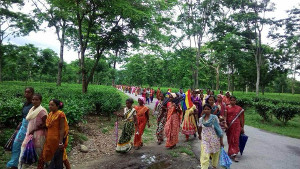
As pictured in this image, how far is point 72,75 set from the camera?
2202 inches

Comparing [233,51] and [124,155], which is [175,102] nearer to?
[124,155]

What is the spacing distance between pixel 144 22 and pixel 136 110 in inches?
258

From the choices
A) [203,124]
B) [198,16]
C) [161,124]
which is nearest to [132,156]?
[161,124]

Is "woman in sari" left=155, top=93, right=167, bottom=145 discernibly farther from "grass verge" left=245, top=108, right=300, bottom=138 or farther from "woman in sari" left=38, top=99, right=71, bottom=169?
"grass verge" left=245, top=108, right=300, bottom=138

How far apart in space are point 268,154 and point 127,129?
159 inches

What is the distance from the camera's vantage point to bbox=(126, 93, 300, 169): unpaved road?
493 cm

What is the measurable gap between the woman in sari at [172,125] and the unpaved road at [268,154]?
0.69m

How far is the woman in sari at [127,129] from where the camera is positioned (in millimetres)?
5637

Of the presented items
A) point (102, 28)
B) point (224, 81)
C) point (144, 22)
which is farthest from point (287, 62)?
point (102, 28)

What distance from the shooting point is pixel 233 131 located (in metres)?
5.45

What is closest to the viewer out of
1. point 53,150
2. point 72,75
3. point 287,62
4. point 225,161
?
point 53,150

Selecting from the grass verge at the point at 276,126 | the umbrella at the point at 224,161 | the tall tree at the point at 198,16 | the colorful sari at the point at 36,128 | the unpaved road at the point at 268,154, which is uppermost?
the tall tree at the point at 198,16

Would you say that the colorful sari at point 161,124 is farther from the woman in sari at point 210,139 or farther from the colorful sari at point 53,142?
the colorful sari at point 53,142

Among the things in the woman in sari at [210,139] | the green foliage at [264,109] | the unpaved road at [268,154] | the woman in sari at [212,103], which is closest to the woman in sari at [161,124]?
the unpaved road at [268,154]
